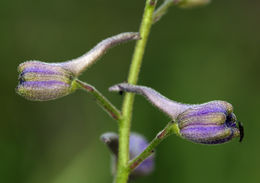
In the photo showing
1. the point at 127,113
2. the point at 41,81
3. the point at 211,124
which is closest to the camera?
the point at 211,124

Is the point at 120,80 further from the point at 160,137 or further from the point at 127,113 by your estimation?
the point at 160,137

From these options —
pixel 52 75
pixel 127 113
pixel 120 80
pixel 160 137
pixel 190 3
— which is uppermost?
pixel 190 3

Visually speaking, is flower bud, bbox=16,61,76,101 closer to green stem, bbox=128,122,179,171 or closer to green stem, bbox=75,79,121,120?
green stem, bbox=75,79,121,120

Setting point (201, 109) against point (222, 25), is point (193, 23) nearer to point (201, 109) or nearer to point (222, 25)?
point (222, 25)

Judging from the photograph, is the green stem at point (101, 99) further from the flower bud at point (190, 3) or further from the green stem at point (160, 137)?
the flower bud at point (190, 3)

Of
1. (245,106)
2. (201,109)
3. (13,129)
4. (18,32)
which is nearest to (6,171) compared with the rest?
(13,129)

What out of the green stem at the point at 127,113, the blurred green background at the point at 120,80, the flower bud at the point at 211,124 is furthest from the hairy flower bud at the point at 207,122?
the blurred green background at the point at 120,80

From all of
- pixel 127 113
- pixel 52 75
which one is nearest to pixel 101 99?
pixel 127 113
